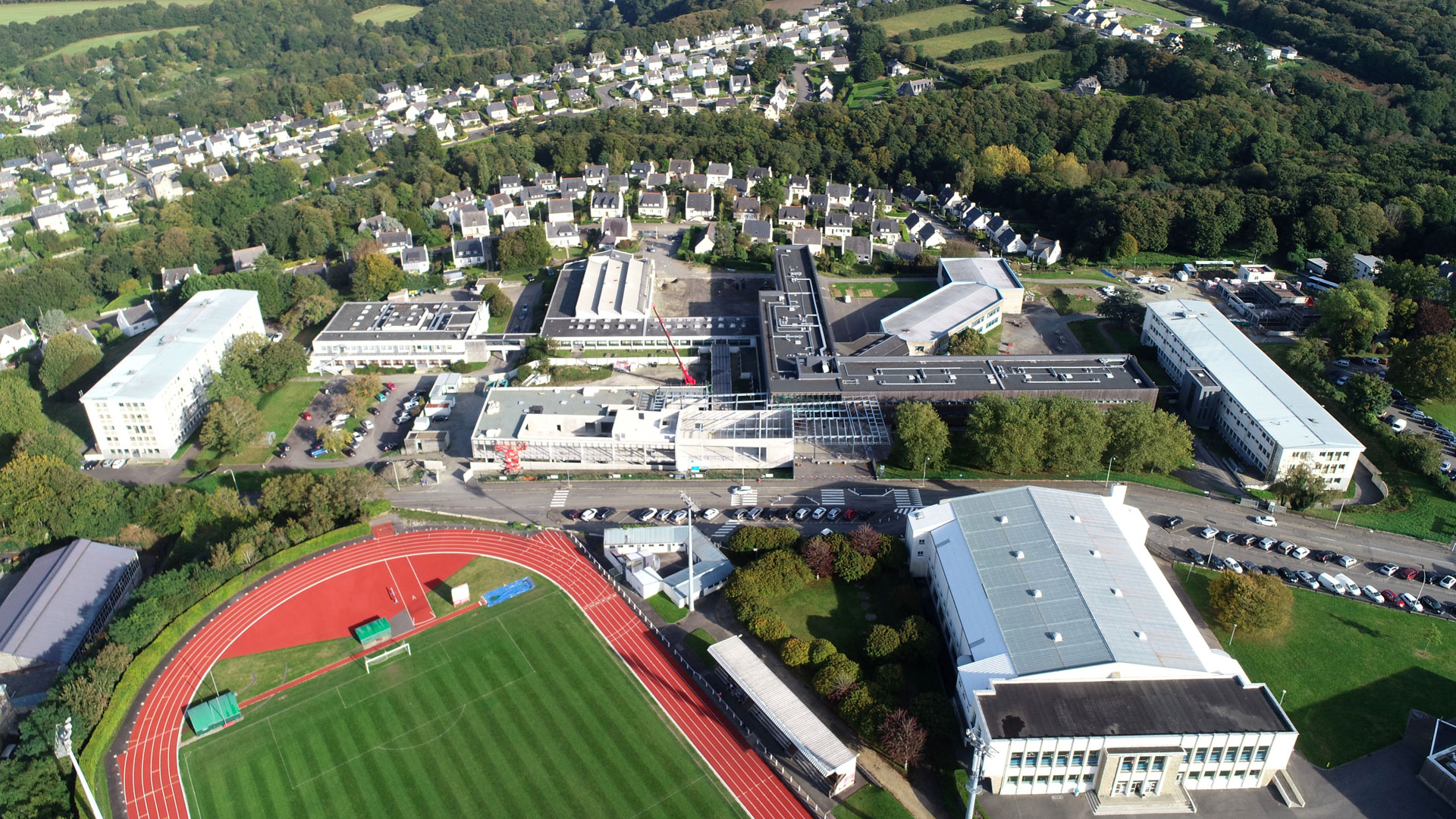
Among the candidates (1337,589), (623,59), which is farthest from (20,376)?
(623,59)

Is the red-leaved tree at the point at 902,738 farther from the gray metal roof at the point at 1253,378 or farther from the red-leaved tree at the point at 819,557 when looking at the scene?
the gray metal roof at the point at 1253,378

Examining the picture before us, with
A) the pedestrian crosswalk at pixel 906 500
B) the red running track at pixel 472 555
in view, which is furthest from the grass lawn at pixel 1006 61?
the red running track at pixel 472 555

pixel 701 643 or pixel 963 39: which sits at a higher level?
pixel 963 39

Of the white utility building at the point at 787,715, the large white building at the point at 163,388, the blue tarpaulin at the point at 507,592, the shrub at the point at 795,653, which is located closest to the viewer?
the white utility building at the point at 787,715

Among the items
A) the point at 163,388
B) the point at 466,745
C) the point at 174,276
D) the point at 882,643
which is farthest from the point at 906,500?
the point at 174,276

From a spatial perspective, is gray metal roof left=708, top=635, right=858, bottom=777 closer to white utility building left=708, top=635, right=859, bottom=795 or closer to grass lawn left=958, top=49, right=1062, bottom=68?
white utility building left=708, top=635, right=859, bottom=795

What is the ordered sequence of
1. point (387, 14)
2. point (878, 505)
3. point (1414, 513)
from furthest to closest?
point (387, 14) → point (878, 505) → point (1414, 513)

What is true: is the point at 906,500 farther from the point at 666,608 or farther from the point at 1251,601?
the point at 1251,601

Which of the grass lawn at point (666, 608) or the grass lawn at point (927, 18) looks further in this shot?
the grass lawn at point (927, 18)
